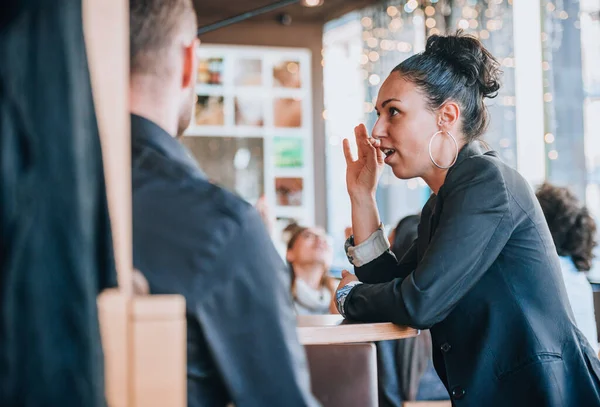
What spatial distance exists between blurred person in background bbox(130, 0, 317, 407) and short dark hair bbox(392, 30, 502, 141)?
0.97 metres

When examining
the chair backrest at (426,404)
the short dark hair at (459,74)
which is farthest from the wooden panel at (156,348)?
the chair backrest at (426,404)

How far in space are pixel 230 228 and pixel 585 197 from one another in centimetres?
483

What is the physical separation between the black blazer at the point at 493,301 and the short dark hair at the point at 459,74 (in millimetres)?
220

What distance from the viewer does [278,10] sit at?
7.82 metres

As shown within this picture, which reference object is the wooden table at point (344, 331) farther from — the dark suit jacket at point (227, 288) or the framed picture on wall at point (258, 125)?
the framed picture on wall at point (258, 125)

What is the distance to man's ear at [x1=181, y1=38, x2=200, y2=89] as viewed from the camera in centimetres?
119

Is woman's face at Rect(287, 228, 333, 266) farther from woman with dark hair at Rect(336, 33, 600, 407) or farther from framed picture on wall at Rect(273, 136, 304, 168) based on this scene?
framed picture on wall at Rect(273, 136, 304, 168)

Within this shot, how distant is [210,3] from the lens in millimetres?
7617

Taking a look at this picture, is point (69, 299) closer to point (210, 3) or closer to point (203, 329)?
point (203, 329)

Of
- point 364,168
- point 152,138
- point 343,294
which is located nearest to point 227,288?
point 152,138

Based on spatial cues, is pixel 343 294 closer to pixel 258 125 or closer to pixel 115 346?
pixel 115 346

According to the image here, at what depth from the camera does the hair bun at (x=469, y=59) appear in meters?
1.96

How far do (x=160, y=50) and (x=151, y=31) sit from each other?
0.03 meters

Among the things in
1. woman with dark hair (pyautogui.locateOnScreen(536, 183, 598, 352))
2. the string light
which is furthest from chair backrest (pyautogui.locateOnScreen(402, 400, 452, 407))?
the string light
